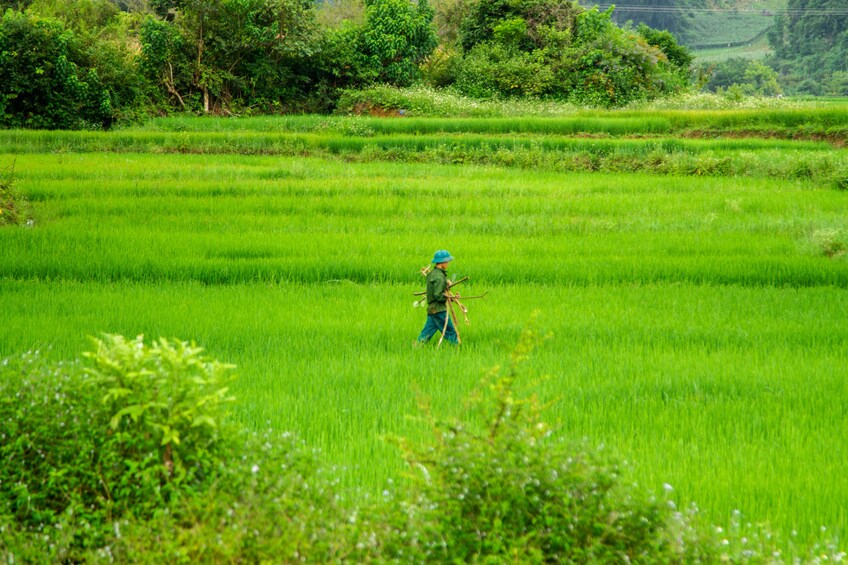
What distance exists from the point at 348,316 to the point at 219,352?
5.06ft

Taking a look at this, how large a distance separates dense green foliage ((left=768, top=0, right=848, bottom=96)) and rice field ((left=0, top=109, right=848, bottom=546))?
41.8 m

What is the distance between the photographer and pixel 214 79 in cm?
2756

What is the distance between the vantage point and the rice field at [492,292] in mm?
5359

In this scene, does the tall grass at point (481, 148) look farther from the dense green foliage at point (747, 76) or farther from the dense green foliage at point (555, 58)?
the dense green foliage at point (747, 76)

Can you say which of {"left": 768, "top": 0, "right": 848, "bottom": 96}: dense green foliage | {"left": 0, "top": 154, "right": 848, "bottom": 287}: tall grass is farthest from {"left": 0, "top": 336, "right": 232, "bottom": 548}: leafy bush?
{"left": 768, "top": 0, "right": 848, "bottom": 96}: dense green foliage

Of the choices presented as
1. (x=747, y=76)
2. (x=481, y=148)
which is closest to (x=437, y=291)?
(x=481, y=148)

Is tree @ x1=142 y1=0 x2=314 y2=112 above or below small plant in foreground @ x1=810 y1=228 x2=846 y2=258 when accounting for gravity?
above

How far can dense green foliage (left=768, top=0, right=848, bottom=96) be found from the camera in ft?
182

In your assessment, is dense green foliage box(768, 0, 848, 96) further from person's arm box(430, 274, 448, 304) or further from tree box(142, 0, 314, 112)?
person's arm box(430, 274, 448, 304)

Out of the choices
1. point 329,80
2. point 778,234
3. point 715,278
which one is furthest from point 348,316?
point 329,80

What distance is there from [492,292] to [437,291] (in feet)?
7.43

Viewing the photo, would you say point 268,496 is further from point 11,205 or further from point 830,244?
point 11,205

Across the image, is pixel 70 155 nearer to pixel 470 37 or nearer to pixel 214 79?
pixel 214 79

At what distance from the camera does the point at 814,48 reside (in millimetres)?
58688
